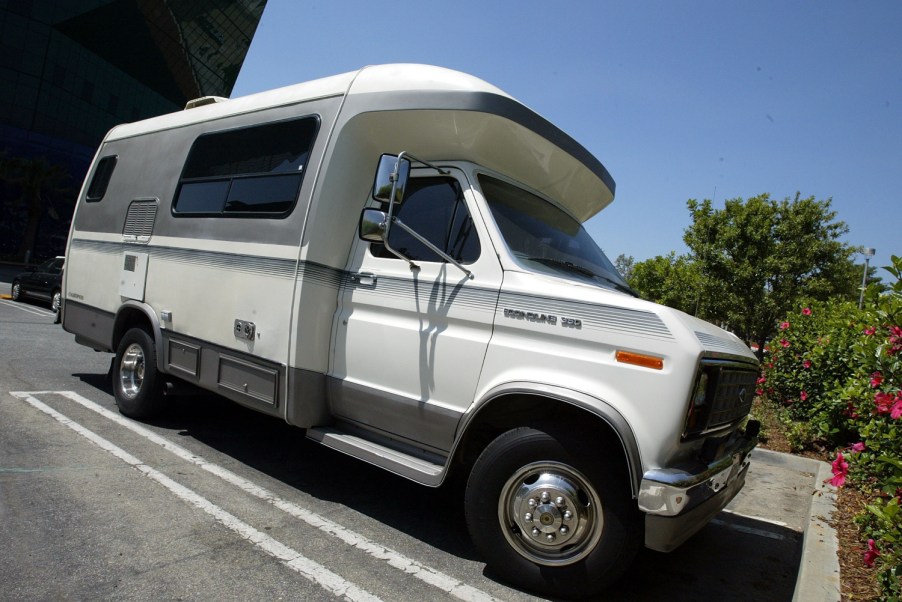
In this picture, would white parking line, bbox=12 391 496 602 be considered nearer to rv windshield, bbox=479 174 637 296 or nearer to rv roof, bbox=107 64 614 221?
rv windshield, bbox=479 174 637 296

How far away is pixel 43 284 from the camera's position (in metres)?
15.5

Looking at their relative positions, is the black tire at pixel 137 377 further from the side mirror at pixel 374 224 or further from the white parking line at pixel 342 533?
the side mirror at pixel 374 224

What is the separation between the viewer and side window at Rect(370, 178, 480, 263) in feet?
12.5

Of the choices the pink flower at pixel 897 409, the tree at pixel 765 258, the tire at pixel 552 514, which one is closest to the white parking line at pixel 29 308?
the tire at pixel 552 514

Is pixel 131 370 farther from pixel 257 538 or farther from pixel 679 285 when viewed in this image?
pixel 679 285

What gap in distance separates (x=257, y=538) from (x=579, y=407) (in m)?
2.09

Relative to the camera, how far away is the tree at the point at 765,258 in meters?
18.5

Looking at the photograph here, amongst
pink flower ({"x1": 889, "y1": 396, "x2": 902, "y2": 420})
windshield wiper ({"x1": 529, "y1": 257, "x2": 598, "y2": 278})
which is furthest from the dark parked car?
pink flower ({"x1": 889, "y1": 396, "x2": 902, "y2": 420})

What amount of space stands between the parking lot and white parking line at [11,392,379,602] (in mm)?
12

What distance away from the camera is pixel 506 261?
3555mm

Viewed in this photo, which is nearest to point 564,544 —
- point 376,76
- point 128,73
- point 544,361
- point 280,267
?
point 544,361

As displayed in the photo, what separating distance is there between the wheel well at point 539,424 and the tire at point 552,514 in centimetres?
6

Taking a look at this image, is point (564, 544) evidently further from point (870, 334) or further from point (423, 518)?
point (870, 334)

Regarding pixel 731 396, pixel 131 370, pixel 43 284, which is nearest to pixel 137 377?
pixel 131 370
